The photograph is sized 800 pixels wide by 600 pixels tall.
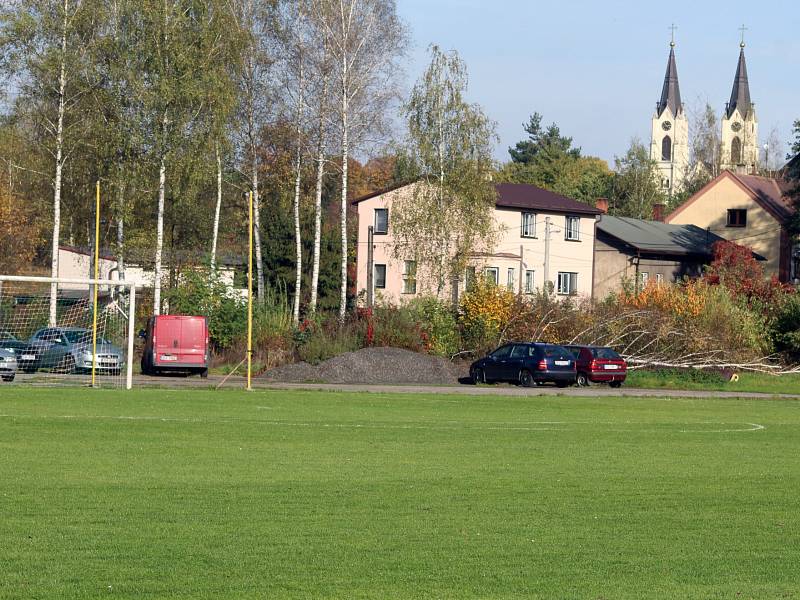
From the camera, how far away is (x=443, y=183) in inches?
1987

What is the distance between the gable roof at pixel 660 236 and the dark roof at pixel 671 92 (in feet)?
317

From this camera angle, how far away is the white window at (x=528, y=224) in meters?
65.5

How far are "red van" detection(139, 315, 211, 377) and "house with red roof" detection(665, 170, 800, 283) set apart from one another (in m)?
44.2

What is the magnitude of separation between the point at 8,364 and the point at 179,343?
7.06m

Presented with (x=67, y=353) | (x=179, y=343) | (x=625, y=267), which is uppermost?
(x=625, y=267)

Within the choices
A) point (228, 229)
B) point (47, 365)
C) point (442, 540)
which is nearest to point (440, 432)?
point (442, 540)

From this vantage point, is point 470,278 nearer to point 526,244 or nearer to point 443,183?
point 443,183

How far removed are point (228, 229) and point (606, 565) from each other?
194 ft

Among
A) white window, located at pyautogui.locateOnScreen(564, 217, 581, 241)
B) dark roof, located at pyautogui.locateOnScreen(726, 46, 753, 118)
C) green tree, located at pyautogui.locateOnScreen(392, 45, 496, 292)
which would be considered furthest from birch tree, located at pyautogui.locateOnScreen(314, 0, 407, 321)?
dark roof, located at pyautogui.locateOnScreen(726, 46, 753, 118)

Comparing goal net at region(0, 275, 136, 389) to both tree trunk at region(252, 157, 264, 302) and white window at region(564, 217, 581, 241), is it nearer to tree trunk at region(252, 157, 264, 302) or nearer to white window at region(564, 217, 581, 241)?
tree trunk at region(252, 157, 264, 302)

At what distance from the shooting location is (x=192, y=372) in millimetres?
41062

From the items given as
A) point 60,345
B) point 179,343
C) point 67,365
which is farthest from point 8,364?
point 179,343

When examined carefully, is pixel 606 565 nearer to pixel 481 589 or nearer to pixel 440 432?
pixel 481 589

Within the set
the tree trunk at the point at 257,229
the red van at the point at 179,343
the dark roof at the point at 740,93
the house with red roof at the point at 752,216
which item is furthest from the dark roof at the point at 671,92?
the red van at the point at 179,343
